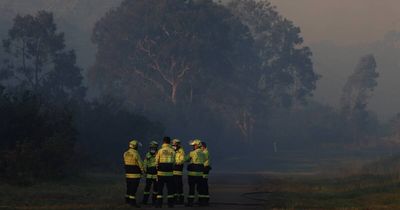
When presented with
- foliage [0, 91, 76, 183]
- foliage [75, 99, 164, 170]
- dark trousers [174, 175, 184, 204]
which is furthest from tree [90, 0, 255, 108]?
dark trousers [174, 175, 184, 204]

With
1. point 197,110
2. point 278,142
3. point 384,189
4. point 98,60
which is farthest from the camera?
point 278,142

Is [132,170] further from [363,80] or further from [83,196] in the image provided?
[363,80]

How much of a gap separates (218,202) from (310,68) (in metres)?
92.0

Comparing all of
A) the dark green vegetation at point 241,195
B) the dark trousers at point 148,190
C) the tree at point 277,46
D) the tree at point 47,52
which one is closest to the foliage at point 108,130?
the tree at point 47,52

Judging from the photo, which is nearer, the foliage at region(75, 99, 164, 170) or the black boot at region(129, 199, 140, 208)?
the black boot at region(129, 199, 140, 208)

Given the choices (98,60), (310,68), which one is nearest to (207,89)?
(98,60)

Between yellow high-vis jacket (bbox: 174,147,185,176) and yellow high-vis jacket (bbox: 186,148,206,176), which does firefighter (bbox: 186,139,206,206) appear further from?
yellow high-vis jacket (bbox: 174,147,185,176)

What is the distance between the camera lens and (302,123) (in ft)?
412

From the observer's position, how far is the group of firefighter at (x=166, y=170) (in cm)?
2648

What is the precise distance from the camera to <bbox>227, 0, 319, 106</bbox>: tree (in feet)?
387

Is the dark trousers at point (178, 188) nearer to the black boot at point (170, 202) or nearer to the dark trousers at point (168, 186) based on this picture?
the dark trousers at point (168, 186)

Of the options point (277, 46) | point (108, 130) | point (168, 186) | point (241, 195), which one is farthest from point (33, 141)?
point (277, 46)

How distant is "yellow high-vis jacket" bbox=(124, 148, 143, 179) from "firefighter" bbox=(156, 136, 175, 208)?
1.79ft

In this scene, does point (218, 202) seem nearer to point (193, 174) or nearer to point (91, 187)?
point (193, 174)
